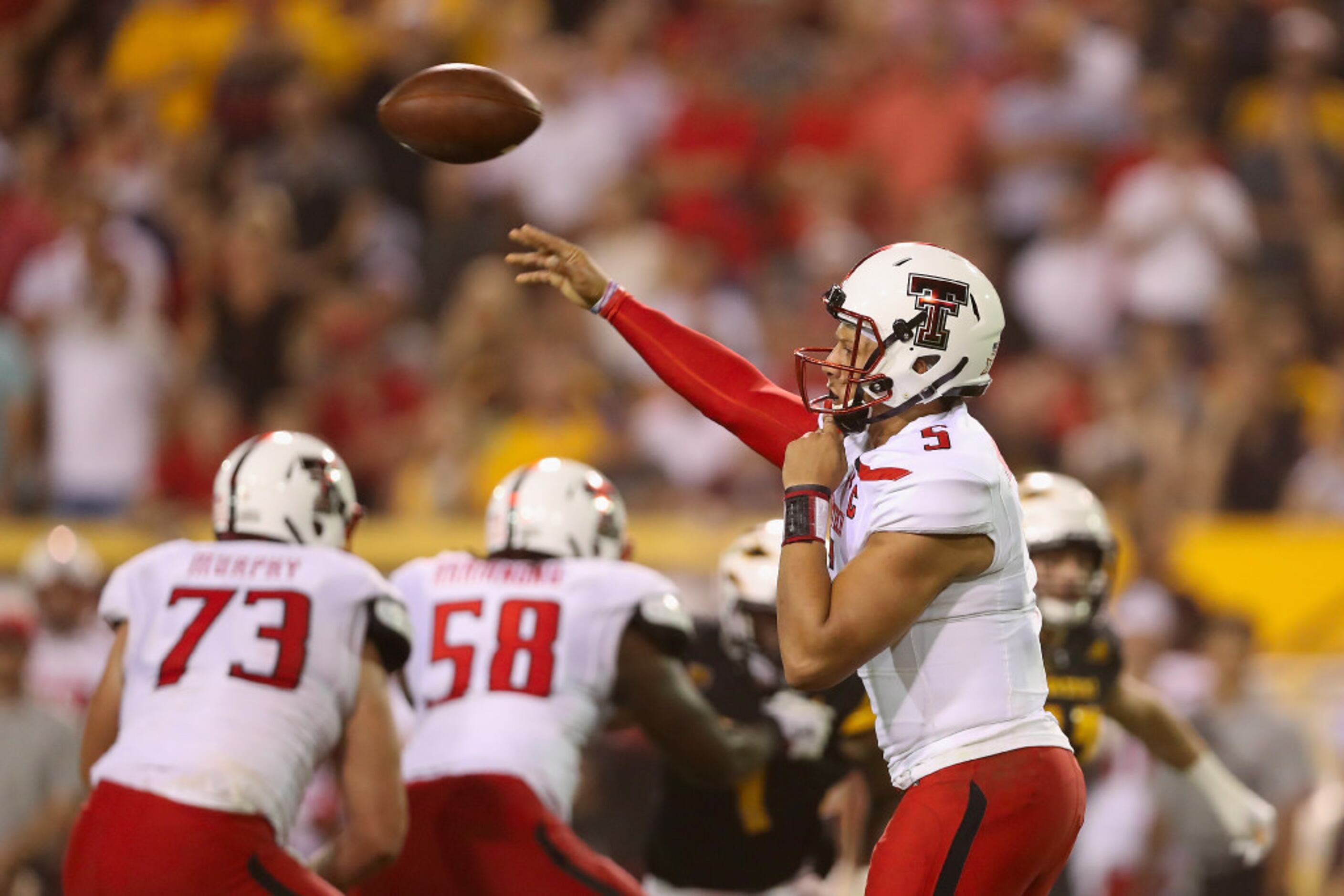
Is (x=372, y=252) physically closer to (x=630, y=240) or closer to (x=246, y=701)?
(x=630, y=240)

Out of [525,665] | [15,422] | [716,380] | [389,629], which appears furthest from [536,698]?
[15,422]

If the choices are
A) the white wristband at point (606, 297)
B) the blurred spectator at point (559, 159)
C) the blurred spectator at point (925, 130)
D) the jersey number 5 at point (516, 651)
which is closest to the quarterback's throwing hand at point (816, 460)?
the white wristband at point (606, 297)

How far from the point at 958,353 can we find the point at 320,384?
6520mm

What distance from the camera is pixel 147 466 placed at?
388 inches

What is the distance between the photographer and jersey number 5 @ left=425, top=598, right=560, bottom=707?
4.98 metres

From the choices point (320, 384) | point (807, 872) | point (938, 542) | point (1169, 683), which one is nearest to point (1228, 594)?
point (1169, 683)

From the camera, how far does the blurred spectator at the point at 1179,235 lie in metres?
10.2

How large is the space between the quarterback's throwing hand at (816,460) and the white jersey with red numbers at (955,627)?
0.05 m

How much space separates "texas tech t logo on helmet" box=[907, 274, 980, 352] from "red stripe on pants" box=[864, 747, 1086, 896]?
89 cm

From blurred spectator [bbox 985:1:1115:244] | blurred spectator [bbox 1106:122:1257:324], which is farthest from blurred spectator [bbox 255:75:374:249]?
blurred spectator [bbox 1106:122:1257:324]

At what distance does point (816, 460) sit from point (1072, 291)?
678 cm

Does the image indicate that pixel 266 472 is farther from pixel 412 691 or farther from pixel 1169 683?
pixel 1169 683

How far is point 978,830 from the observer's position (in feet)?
12.1

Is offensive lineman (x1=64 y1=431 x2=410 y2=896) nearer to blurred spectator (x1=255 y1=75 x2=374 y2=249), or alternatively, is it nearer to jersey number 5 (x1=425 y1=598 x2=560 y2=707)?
jersey number 5 (x1=425 y1=598 x2=560 y2=707)
